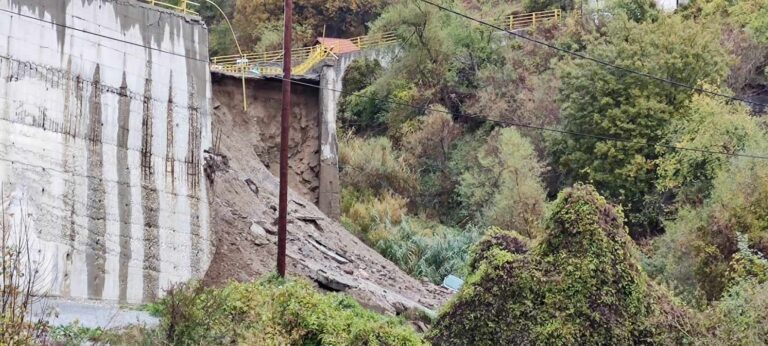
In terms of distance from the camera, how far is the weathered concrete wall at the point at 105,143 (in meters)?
17.9

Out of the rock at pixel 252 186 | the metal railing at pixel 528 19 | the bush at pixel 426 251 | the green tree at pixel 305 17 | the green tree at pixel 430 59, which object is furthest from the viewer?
the green tree at pixel 305 17

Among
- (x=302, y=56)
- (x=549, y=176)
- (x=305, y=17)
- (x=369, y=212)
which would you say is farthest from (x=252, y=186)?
(x=305, y=17)

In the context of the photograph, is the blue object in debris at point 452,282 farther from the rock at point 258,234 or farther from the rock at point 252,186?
the rock at point 258,234

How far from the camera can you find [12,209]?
17.3 m

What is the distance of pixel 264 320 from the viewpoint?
1459 centimetres

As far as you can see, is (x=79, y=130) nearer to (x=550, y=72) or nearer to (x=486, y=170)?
(x=486, y=170)

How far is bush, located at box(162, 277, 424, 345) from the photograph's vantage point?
13148 mm

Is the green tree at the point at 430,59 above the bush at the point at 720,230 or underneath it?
above

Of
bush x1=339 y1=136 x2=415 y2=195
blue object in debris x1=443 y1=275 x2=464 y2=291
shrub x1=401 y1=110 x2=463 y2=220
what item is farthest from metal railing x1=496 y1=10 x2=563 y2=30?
blue object in debris x1=443 y1=275 x2=464 y2=291

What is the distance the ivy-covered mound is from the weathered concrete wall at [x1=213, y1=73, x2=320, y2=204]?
1267 centimetres

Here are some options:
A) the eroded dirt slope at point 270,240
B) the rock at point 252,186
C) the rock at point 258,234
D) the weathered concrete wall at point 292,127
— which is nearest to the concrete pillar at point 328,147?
the weathered concrete wall at point 292,127

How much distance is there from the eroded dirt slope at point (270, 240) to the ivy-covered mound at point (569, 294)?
4449 mm

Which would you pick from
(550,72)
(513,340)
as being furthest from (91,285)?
(550,72)

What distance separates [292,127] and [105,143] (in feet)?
35.5
